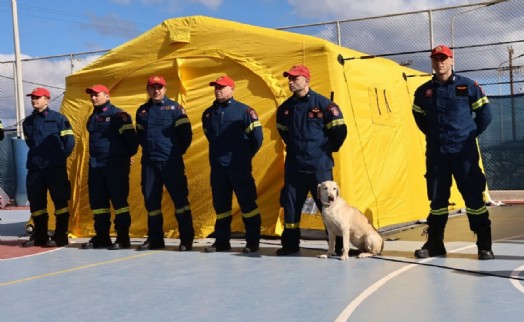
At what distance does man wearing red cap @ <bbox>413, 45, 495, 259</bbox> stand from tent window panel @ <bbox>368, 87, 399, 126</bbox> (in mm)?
2423

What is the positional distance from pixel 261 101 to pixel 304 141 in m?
A: 1.76

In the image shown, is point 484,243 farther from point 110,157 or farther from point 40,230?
point 40,230

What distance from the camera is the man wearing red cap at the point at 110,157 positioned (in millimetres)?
7488

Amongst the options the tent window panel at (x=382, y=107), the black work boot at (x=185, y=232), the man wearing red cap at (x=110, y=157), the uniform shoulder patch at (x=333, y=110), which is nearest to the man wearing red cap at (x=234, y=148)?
the black work boot at (x=185, y=232)

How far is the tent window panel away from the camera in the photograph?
859 centimetres

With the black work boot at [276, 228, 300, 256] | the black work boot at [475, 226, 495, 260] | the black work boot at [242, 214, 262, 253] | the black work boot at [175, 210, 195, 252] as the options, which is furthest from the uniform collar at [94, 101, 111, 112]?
the black work boot at [475, 226, 495, 260]

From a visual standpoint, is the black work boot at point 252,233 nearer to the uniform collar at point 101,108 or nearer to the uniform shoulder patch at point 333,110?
the uniform shoulder patch at point 333,110

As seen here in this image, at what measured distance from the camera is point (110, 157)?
7480mm

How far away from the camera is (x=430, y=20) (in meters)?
12.3

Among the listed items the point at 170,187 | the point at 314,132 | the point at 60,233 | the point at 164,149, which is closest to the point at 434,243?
the point at 314,132

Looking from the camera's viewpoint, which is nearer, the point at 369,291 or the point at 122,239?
the point at 369,291

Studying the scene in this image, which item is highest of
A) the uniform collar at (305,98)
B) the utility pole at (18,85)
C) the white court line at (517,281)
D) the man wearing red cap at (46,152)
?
the utility pole at (18,85)

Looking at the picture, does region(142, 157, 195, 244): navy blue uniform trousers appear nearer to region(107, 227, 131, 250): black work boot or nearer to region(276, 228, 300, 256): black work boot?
region(107, 227, 131, 250): black work boot

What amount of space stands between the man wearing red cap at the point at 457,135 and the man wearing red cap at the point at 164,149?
110 inches
